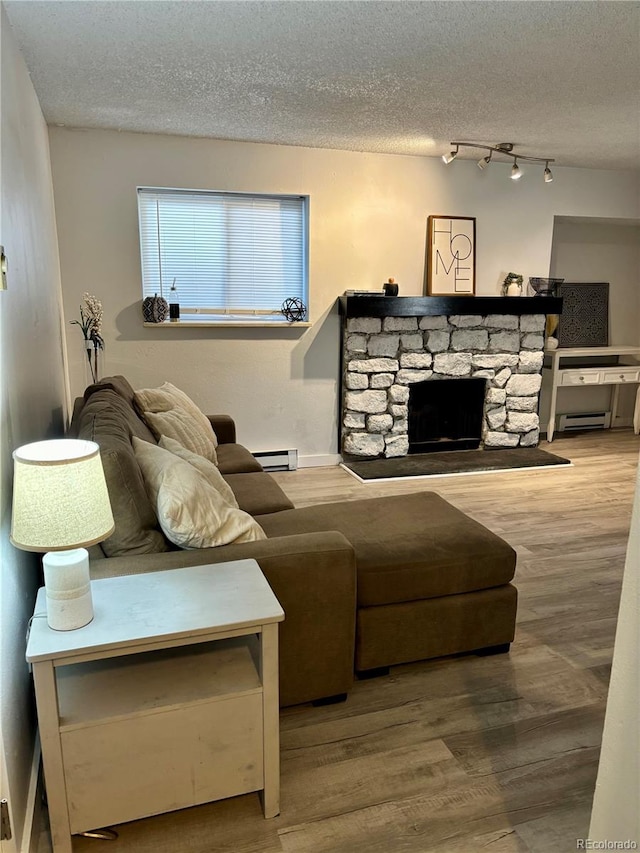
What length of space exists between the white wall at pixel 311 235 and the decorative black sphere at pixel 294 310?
0.09 metres

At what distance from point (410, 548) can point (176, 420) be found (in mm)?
1513

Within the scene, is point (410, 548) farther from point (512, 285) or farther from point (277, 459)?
point (512, 285)

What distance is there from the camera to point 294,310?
4.77 m

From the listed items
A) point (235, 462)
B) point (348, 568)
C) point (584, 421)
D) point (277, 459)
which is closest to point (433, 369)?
point (277, 459)

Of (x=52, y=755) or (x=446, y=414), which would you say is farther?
(x=446, y=414)

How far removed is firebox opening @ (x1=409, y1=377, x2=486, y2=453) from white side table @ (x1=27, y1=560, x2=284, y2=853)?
12.3 feet

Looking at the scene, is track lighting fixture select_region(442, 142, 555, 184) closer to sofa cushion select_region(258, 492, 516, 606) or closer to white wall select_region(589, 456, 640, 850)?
sofa cushion select_region(258, 492, 516, 606)

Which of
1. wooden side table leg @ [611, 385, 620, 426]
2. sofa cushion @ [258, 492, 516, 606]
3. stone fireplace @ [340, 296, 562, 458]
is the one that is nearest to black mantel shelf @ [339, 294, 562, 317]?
stone fireplace @ [340, 296, 562, 458]

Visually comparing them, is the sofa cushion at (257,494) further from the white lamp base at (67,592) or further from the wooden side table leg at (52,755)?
the wooden side table leg at (52,755)

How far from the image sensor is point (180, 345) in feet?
15.0

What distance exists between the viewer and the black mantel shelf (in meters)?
4.71

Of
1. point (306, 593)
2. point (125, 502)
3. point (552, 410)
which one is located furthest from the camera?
point (552, 410)

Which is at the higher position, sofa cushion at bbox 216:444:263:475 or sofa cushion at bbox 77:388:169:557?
sofa cushion at bbox 77:388:169:557

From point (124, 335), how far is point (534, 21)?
3155mm
